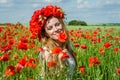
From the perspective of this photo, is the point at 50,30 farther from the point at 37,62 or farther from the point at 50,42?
the point at 37,62

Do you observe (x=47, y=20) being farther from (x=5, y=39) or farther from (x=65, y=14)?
(x=5, y=39)

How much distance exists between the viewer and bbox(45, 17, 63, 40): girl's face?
13.3 feet

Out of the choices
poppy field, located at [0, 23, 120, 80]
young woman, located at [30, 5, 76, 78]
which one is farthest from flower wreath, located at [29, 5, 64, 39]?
poppy field, located at [0, 23, 120, 80]

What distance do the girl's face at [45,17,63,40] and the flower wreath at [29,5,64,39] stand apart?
0.18 feet

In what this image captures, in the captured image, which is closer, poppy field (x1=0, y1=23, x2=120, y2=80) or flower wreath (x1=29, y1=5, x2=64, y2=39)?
poppy field (x1=0, y1=23, x2=120, y2=80)

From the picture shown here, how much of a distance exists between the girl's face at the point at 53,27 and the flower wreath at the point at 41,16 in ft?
0.18

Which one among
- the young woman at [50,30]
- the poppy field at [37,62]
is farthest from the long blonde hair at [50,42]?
the poppy field at [37,62]

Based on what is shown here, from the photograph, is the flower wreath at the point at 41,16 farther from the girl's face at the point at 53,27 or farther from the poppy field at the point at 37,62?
the poppy field at the point at 37,62

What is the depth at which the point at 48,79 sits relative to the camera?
3238 mm

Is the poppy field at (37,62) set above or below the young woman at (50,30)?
below

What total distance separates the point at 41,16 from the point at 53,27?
224 mm

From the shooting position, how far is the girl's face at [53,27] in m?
4.04

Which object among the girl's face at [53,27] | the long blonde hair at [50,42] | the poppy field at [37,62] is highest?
the girl's face at [53,27]

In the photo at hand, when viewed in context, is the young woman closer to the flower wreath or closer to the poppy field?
the flower wreath
